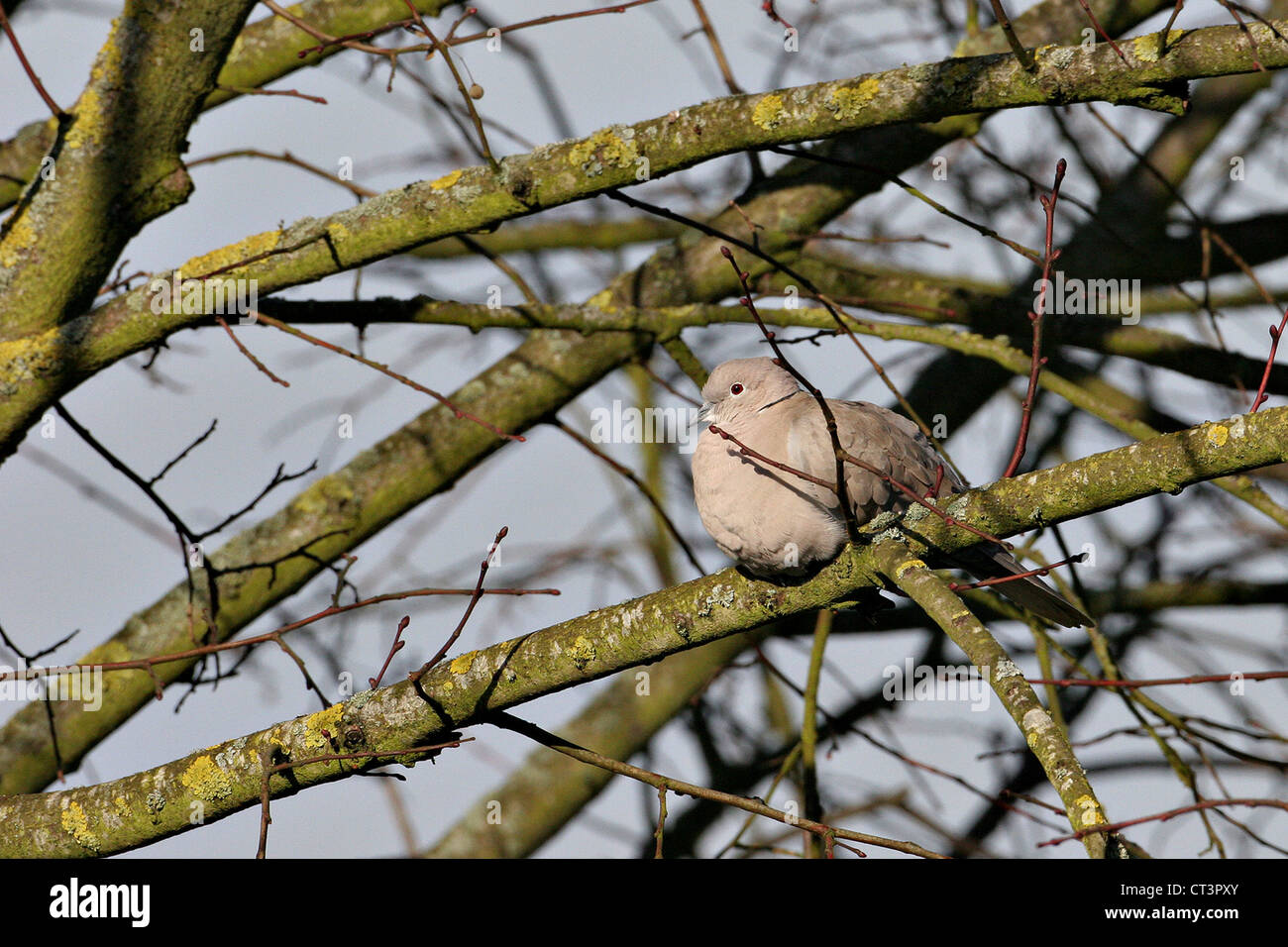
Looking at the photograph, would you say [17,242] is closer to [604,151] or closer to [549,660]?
[604,151]

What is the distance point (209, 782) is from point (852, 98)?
2.39 m

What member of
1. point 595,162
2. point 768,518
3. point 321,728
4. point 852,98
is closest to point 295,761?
point 321,728

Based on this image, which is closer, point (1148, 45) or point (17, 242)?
point (1148, 45)

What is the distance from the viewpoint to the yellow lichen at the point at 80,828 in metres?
3.01

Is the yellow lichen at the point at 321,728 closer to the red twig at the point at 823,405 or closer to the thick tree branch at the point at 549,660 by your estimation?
the thick tree branch at the point at 549,660

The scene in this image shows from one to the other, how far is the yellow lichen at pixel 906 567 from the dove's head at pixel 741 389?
3.58 ft

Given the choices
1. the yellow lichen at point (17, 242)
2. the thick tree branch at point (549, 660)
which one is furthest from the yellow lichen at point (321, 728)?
the yellow lichen at point (17, 242)

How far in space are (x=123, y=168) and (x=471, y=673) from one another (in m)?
2.07

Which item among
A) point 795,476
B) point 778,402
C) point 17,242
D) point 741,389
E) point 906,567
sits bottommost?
point 906,567

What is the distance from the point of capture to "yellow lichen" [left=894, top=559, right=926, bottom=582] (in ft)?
7.93

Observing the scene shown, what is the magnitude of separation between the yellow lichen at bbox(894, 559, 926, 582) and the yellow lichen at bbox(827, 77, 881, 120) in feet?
4.23

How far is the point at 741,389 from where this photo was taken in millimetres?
3580
